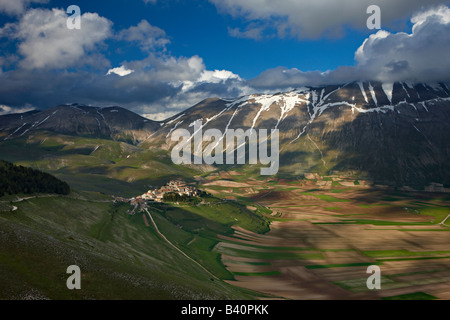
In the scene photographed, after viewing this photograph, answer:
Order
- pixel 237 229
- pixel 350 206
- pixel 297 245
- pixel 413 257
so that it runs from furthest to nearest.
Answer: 1. pixel 350 206
2. pixel 237 229
3. pixel 297 245
4. pixel 413 257

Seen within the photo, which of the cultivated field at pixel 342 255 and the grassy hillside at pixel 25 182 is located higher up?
the grassy hillside at pixel 25 182

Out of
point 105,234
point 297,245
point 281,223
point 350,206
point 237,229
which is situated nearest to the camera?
point 105,234

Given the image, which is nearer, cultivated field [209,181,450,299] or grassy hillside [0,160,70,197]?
cultivated field [209,181,450,299]

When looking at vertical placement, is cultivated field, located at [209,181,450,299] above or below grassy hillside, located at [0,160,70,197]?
below

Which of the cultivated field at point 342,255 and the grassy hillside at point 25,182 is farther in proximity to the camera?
the grassy hillside at point 25,182

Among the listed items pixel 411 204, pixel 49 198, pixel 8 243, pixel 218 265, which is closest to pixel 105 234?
pixel 49 198

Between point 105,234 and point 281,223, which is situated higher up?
point 105,234

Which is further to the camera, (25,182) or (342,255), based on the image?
(342,255)

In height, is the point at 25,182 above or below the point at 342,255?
above

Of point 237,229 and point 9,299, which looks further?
point 237,229
